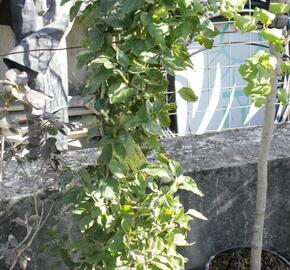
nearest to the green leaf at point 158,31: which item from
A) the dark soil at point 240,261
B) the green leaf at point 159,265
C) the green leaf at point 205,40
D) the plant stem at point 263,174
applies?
the green leaf at point 205,40

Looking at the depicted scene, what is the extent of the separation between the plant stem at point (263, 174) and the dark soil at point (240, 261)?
0.44ft

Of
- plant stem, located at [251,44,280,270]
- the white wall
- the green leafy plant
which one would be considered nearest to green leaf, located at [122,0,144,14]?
the green leafy plant

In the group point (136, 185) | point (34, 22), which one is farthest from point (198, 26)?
point (34, 22)

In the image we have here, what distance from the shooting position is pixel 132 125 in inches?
55.0

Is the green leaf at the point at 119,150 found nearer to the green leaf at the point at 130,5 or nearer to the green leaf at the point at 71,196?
the green leaf at the point at 71,196

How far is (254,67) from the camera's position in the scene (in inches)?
54.3

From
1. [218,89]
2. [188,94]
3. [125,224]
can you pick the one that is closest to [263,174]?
[188,94]

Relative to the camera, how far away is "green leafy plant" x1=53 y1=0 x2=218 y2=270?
1.35 metres

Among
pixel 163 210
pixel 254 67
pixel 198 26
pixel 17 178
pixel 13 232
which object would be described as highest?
pixel 198 26

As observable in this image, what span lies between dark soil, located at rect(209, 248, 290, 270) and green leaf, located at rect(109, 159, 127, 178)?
0.81 m

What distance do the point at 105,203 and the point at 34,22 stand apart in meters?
1.37

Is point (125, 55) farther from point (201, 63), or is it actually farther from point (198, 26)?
point (201, 63)

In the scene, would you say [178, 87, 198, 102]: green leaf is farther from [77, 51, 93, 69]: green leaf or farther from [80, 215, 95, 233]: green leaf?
[80, 215, 95, 233]: green leaf

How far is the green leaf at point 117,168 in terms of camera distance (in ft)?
4.61
